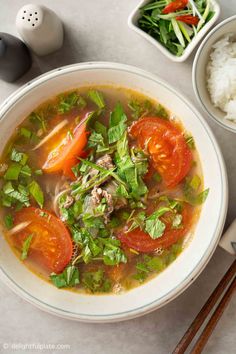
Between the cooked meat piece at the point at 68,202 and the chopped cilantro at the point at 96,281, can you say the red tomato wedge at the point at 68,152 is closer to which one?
the cooked meat piece at the point at 68,202

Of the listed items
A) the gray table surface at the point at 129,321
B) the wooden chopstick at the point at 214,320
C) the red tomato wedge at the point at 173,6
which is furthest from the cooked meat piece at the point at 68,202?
the red tomato wedge at the point at 173,6

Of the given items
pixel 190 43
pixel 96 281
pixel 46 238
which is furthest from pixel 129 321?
pixel 190 43

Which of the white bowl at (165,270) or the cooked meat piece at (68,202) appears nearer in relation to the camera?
the white bowl at (165,270)

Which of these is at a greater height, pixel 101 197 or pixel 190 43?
pixel 190 43

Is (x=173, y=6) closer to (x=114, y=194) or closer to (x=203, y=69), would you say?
(x=203, y=69)

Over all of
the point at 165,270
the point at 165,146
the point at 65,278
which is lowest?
the point at 165,270

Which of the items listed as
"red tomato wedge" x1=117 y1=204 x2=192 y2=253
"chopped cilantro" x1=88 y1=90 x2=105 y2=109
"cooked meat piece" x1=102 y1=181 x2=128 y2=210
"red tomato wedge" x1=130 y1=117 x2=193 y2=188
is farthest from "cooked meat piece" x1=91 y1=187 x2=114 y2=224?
"chopped cilantro" x1=88 y1=90 x2=105 y2=109
